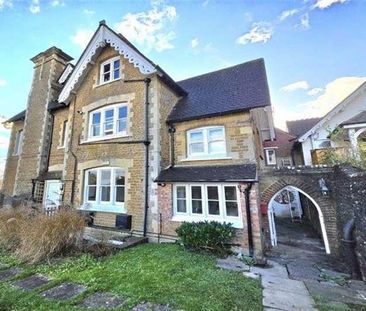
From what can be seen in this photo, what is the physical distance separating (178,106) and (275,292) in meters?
9.37

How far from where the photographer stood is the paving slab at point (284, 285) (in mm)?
4855

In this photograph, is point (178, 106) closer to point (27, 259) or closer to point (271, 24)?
point (271, 24)

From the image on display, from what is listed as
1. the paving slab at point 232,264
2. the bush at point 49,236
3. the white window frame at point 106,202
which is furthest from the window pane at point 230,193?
the bush at point 49,236

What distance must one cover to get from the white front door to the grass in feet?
21.6

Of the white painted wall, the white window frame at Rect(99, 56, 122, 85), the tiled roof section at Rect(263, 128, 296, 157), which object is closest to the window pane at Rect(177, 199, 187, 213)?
the white window frame at Rect(99, 56, 122, 85)

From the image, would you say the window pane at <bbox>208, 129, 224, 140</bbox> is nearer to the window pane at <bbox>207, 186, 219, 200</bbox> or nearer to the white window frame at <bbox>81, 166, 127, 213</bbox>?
the window pane at <bbox>207, 186, 219, 200</bbox>

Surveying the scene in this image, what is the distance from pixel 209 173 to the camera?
8711 mm

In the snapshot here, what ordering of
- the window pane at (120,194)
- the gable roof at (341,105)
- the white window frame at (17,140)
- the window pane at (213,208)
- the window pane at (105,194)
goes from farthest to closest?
the white window frame at (17,140) < the gable roof at (341,105) < the window pane at (105,194) < the window pane at (120,194) < the window pane at (213,208)

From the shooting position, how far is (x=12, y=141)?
17.8 metres

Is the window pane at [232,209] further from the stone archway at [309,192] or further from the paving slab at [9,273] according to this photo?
the paving slab at [9,273]

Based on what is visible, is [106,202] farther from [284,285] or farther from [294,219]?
[294,219]

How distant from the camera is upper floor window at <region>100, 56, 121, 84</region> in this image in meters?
11.8

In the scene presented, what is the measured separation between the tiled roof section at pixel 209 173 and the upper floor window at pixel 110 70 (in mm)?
6486

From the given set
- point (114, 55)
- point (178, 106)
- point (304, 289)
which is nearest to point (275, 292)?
point (304, 289)
